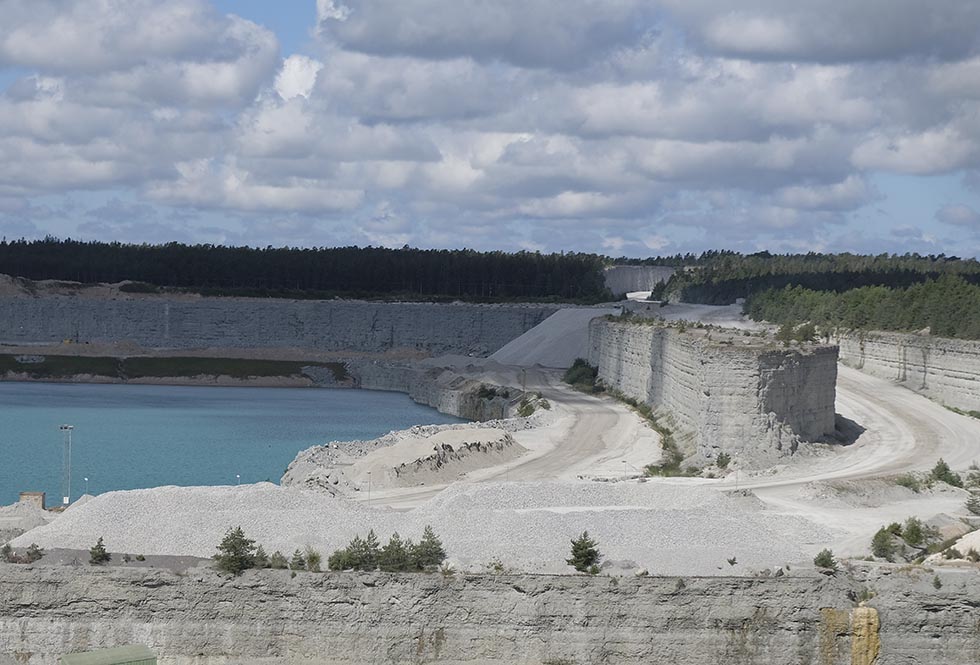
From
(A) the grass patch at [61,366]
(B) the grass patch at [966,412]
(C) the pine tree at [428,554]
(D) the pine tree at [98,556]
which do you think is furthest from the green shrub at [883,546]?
(A) the grass patch at [61,366]

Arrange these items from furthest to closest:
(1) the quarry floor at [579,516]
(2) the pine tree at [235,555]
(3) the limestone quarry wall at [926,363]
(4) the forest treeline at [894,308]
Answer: (4) the forest treeline at [894,308], (3) the limestone quarry wall at [926,363], (1) the quarry floor at [579,516], (2) the pine tree at [235,555]

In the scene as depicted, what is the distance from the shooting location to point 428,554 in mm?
24062

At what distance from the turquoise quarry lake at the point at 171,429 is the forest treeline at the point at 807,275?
1143 inches

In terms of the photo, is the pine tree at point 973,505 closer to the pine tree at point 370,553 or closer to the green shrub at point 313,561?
the pine tree at point 370,553

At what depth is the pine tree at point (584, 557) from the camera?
2380cm

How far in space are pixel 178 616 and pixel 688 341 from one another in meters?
28.1

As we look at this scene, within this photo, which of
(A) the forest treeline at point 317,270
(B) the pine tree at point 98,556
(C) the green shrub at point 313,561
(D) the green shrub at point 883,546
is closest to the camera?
(C) the green shrub at point 313,561

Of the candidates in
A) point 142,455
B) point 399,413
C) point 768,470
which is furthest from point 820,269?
point 768,470

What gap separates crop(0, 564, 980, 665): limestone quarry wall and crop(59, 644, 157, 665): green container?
0.66m

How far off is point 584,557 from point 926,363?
1368 inches

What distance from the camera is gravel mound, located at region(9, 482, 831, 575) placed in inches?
997

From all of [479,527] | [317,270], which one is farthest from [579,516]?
[317,270]

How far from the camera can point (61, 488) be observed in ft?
155

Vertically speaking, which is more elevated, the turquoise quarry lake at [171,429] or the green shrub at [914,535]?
the green shrub at [914,535]
